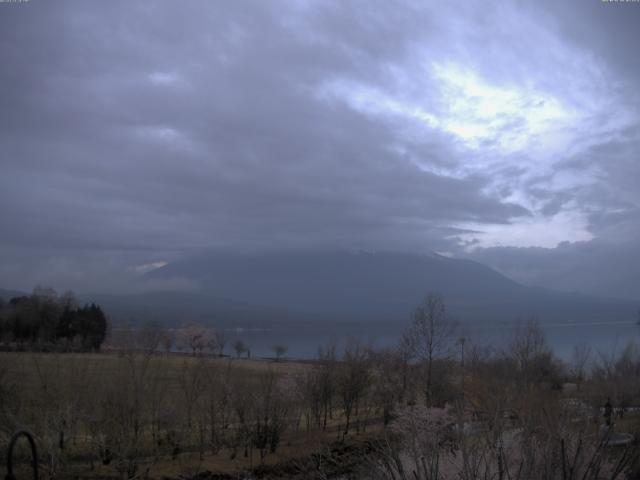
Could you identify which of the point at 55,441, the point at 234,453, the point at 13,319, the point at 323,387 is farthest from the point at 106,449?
the point at 13,319

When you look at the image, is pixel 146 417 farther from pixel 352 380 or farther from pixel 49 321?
pixel 49 321

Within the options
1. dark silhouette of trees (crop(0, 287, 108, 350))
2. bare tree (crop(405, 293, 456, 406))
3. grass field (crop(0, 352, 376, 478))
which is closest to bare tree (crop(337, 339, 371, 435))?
grass field (crop(0, 352, 376, 478))

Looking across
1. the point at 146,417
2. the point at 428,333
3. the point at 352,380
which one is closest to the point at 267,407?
the point at 146,417

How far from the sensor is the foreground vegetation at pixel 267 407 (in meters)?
23.2

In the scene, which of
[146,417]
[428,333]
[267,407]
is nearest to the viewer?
[146,417]

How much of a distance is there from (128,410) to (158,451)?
3.85 m

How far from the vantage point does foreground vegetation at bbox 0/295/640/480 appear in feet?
76.2

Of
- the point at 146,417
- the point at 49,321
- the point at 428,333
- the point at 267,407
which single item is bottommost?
the point at 146,417

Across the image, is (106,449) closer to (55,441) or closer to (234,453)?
(55,441)

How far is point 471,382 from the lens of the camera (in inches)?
1388

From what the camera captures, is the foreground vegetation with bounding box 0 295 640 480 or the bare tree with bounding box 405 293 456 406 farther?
the bare tree with bounding box 405 293 456 406

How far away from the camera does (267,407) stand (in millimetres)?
32719

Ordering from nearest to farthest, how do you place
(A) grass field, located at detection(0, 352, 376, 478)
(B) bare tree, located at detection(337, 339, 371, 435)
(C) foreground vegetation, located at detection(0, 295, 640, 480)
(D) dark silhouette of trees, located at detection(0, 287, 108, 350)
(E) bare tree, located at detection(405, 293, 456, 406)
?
(C) foreground vegetation, located at detection(0, 295, 640, 480) → (A) grass field, located at detection(0, 352, 376, 478) → (B) bare tree, located at detection(337, 339, 371, 435) → (E) bare tree, located at detection(405, 293, 456, 406) → (D) dark silhouette of trees, located at detection(0, 287, 108, 350)

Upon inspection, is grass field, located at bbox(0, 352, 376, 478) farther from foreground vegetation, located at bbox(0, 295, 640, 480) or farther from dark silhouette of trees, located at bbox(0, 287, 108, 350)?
dark silhouette of trees, located at bbox(0, 287, 108, 350)
